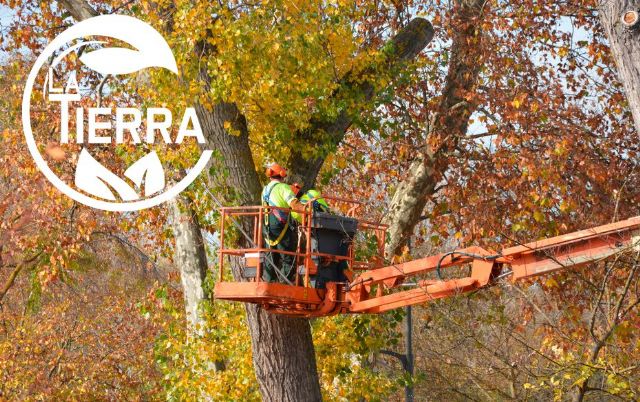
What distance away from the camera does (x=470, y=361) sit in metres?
27.5

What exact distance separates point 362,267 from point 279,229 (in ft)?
3.84

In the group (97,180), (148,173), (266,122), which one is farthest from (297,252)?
(97,180)

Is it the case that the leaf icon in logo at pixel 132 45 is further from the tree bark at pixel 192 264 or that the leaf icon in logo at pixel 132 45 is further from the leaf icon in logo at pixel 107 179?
the tree bark at pixel 192 264

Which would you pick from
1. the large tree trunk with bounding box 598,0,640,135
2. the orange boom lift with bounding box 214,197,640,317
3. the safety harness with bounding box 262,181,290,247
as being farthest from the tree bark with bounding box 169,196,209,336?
the large tree trunk with bounding box 598,0,640,135

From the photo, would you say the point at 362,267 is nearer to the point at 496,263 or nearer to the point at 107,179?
the point at 496,263

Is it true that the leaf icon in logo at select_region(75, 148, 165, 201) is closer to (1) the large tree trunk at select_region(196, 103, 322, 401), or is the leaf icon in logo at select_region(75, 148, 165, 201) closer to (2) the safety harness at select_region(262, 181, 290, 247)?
(1) the large tree trunk at select_region(196, 103, 322, 401)

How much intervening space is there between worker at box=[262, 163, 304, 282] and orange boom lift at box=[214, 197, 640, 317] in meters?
0.10

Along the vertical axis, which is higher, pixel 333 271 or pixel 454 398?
pixel 333 271

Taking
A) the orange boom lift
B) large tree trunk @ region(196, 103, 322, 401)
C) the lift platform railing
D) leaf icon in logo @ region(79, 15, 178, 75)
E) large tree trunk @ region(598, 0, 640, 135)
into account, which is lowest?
large tree trunk @ region(196, 103, 322, 401)

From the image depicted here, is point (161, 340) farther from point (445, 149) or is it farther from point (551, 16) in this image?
point (551, 16)

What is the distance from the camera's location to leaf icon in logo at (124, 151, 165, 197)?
15.7 metres

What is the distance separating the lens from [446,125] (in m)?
20.0

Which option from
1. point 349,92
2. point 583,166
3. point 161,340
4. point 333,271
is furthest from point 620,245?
point 161,340

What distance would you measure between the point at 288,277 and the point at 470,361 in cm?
1609
